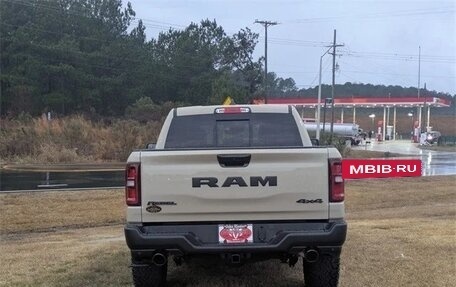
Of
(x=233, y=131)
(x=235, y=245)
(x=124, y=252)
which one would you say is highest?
(x=233, y=131)

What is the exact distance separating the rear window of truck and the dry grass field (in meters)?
1.45

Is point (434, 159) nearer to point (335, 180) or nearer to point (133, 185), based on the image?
point (335, 180)

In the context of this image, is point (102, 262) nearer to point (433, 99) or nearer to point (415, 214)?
point (415, 214)

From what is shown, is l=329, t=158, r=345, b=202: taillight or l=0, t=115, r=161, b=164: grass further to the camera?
l=0, t=115, r=161, b=164: grass

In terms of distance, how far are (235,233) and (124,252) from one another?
3.16 meters

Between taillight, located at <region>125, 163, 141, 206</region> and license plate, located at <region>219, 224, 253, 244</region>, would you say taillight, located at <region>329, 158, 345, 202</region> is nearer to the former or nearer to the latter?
license plate, located at <region>219, 224, 253, 244</region>

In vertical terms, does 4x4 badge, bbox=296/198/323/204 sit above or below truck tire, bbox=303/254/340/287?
above

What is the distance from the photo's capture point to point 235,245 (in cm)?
506

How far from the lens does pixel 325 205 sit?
5047 millimetres

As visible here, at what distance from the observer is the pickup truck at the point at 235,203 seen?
502cm

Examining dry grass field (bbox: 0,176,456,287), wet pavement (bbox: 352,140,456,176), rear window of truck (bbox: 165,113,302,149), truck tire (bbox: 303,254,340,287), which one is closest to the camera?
truck tire (bbox: 303,254,340,287)

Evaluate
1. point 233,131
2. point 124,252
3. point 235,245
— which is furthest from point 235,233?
point 124,252

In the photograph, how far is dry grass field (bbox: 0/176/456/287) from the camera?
249 inches

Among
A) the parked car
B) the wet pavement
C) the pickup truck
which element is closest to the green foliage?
the wet pavement
